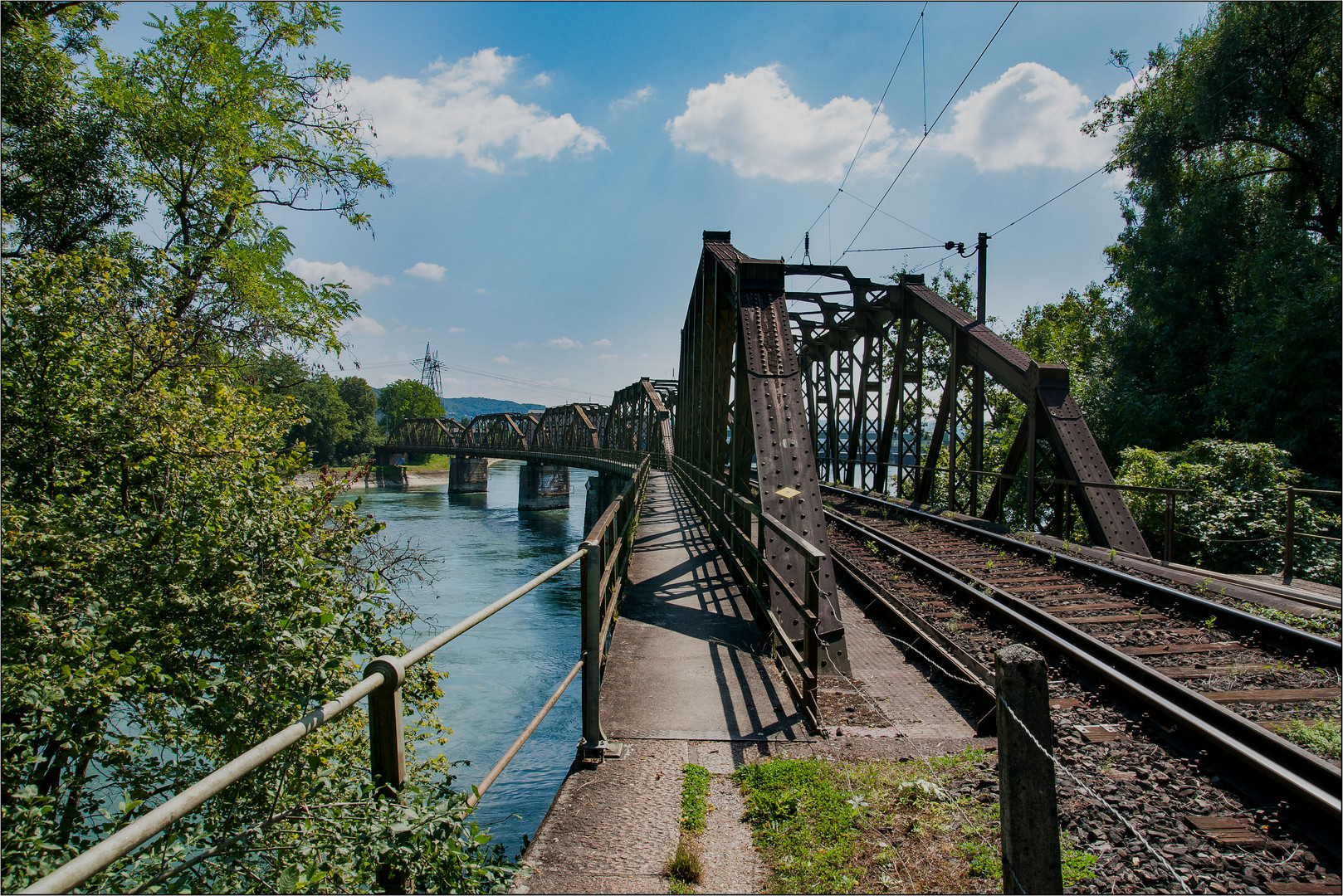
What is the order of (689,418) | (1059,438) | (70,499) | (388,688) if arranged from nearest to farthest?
(388,688), (70,499), (1059,438), (689,418)

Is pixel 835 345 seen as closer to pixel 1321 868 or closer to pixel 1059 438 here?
pixel 1059 438

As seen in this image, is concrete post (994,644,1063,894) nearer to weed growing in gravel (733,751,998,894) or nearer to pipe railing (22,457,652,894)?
weed growing in gravel (733,751,998,894)

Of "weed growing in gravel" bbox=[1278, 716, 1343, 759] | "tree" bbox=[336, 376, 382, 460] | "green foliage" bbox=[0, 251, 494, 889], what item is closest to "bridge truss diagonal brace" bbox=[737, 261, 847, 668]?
"weed growing in gravel" bbox=[1278, 716, 1343, 759]

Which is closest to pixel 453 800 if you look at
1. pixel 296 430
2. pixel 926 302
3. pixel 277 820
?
pixel 277 820

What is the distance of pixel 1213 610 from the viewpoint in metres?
6.42

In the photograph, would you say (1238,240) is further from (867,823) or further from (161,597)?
(161,597)

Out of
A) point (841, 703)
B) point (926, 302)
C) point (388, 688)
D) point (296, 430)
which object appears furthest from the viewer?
point (296, 430)

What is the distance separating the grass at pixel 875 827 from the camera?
111 inches

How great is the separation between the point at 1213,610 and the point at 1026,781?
583 centimetres

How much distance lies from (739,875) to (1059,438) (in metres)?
9.69

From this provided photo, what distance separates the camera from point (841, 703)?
4762 mm

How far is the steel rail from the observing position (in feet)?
17.4

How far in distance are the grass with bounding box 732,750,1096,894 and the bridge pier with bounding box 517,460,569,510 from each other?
2253 inches

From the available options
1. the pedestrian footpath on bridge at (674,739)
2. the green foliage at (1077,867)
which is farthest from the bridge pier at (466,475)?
the green foliage at (1077,867)
